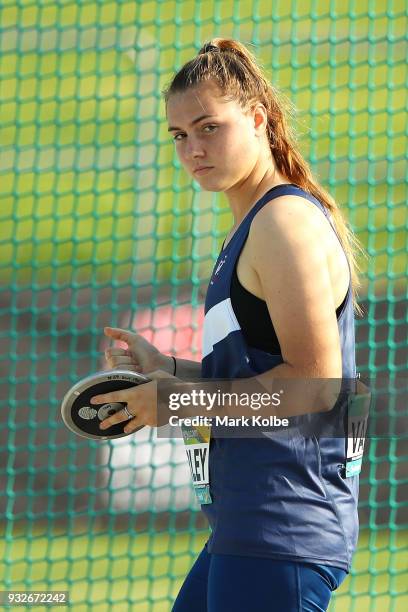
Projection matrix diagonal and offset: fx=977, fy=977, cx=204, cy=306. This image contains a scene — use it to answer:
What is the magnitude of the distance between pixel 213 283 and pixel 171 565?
2.44 meters

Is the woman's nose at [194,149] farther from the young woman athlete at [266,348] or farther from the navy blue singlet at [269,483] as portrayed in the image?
the navy blue singlet at [269,483]

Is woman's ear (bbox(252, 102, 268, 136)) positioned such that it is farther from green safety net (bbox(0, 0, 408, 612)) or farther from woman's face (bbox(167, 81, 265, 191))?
green safety net (bbox(0, 0, 408, 612))

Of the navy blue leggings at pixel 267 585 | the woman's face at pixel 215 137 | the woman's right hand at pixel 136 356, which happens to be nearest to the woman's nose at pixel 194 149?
the woman's face at pixel 215 137

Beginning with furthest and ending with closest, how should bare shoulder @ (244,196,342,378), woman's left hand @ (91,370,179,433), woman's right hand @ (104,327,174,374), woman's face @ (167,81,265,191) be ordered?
woman's right hand @ (104,327,174,374) < woman's face @ (167,81,265,191) < woman's left hand @ (91,370,179,433) < bare shoulder @ (244,196,342,378)

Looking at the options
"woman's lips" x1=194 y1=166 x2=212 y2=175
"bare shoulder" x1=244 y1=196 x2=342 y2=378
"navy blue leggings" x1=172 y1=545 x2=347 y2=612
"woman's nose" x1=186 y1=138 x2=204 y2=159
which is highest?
"woman's nose" x1=186 y1=138 x2=204 y2=159

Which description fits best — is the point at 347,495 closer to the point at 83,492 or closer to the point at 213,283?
the point at 213,283

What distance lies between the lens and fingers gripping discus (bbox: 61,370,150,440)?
181 centimetres

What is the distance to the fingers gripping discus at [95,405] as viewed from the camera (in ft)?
5.93

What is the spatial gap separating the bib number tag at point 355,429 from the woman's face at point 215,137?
49 centimetres

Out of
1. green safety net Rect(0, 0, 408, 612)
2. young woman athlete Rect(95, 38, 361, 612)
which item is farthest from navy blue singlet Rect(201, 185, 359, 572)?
green safety net Rect(0, 0, 408, 612)

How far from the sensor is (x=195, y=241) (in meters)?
4.37

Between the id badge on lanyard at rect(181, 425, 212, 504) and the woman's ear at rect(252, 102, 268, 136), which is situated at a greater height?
the woman's ear at rect(252, 102, 268, 136)

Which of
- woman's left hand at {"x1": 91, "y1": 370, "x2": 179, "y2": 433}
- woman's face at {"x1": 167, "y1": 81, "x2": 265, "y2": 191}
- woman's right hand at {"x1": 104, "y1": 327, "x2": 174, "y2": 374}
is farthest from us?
woman's right hand at {"x1": 104, "y1": 327, "x2": 174, "y2": 374}

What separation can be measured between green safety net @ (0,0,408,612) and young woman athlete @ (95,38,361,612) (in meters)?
2.29
